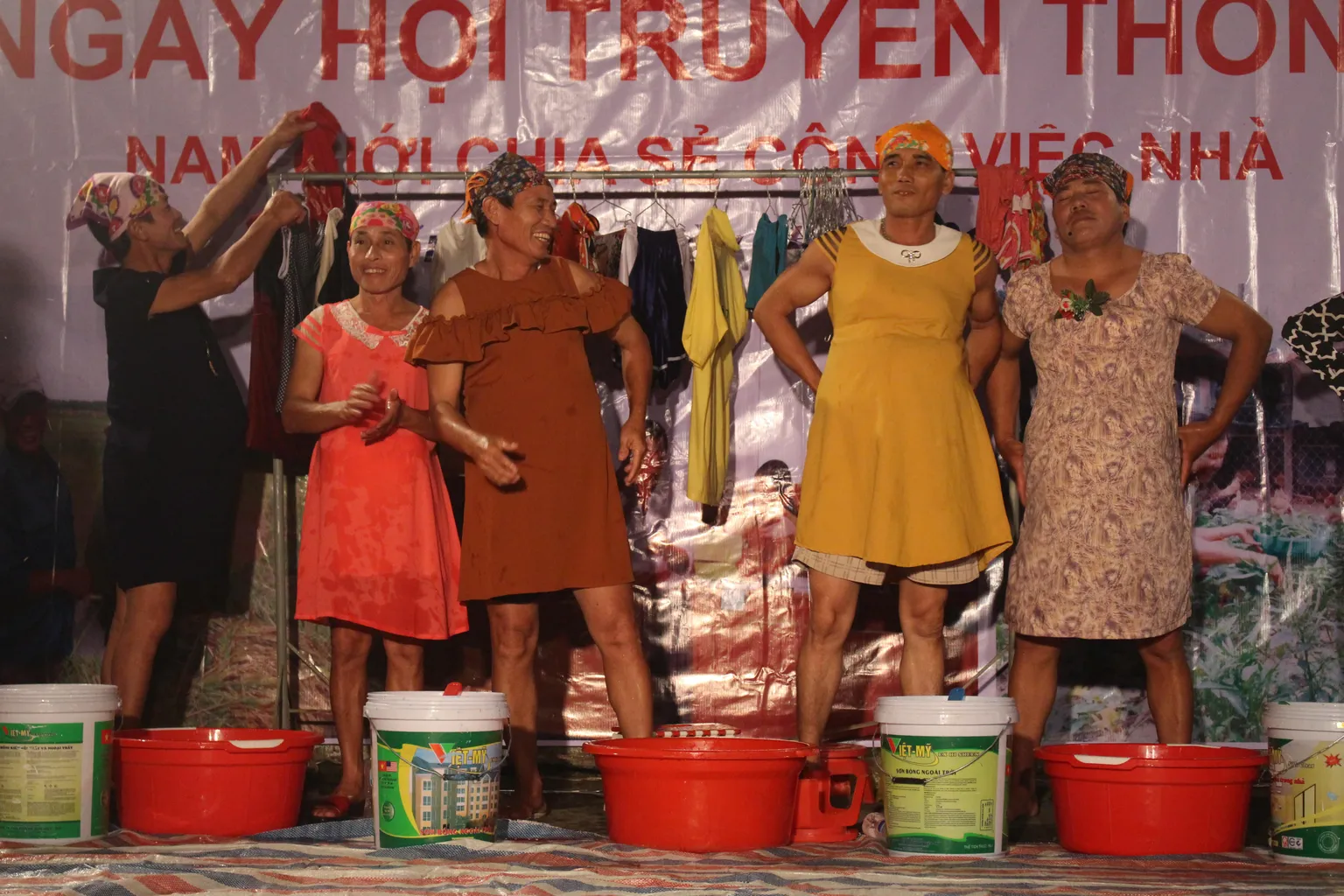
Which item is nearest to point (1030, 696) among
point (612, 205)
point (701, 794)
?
point (701, 794)

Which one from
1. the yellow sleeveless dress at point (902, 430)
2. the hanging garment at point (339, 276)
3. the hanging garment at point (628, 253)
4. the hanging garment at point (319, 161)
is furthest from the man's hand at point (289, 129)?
the yellow sleeveless dress at point (902, 430)

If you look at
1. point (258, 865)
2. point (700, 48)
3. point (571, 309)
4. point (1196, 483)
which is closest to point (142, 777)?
point (258, 865)

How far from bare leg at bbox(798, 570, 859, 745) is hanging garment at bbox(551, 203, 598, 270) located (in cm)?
147

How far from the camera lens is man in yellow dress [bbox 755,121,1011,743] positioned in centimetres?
448

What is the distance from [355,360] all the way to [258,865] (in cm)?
187

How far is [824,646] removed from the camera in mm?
4500

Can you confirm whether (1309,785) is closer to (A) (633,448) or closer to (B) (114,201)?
(A) (633,448)

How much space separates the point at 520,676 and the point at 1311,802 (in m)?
2.16

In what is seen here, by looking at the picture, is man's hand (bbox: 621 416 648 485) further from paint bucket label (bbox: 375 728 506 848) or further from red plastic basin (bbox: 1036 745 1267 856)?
red plastic basin (bbox: 1036 745 1267 856)

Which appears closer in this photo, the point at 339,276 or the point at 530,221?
the point at 530,221

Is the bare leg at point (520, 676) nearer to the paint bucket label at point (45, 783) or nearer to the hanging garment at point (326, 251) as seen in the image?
the paint bucket label at point (45, 783)

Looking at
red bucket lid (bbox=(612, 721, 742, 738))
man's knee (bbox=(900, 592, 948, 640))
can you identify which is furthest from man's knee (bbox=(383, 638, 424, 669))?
man's knee (bbox=(900, 592, 948, 640))

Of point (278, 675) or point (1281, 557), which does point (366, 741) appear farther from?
point (1281, 557)

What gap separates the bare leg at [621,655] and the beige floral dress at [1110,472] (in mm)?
1179
